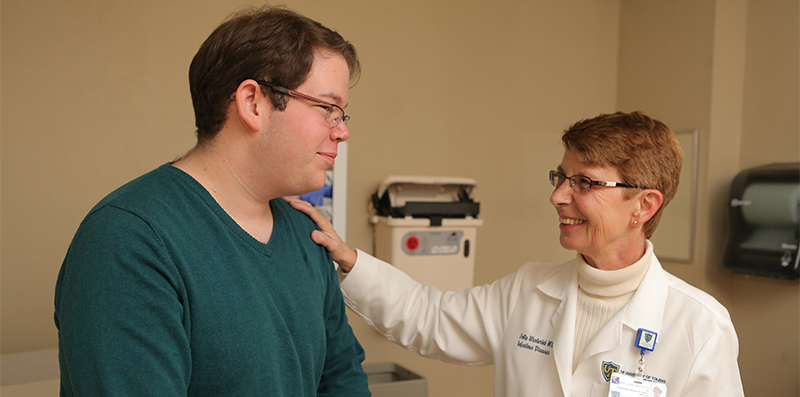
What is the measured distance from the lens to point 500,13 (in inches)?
126

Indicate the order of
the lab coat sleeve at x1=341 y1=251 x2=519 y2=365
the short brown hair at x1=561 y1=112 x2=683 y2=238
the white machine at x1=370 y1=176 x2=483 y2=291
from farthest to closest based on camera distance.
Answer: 1. the white machine at x1=370 y1=176 x2=483 y2=291
2. the lab coat sleeve at x1=341 y1=251 x2=519 y2=365
3. the short brown hair at x1=561 y1=112 x2=683 y2=238

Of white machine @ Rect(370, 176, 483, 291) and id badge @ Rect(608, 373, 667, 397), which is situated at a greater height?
white machine @ Rect(370, 176, 483, 291)

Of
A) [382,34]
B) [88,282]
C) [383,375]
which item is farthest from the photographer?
[382,34]

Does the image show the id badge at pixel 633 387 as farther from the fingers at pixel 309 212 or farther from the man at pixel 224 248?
the fingers at pixel 309 212

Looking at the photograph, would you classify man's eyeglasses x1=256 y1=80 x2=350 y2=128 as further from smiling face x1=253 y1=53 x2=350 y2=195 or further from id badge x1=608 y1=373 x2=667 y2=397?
id badge x1=608 y1=373 x2=667 y2=397

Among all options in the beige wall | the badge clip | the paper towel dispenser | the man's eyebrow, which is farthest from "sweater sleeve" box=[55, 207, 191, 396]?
the paper towel dispenser

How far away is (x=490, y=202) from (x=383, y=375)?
3.93 feet

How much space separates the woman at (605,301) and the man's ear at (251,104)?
41 centimetres

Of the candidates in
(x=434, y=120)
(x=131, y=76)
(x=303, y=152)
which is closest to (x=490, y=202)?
(x=434, y=120)

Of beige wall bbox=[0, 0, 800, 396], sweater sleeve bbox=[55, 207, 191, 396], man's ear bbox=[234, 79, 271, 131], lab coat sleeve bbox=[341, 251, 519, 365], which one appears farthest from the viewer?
beige wall bbox=[0, 0, 800, 396]

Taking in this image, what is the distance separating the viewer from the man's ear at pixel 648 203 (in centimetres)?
145

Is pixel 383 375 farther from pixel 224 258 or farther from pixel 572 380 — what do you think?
pixel 224 258

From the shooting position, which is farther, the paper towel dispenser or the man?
the paper towel dispenser

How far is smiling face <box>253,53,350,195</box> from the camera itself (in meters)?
1.11
